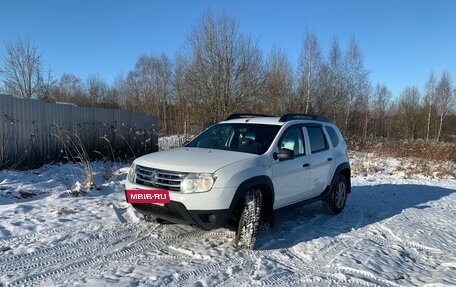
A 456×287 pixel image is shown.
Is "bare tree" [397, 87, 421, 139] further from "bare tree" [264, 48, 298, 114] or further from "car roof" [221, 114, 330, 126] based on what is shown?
"car roof" [221, 114, 330, 126]

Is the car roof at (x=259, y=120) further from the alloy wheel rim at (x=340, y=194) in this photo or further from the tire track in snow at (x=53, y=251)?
the tire track in snow at (x=53, y=251)

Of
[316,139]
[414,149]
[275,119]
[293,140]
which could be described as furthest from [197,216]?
[414,149]

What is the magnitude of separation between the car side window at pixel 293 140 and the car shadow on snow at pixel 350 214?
36.6 inches

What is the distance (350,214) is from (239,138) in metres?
2.97

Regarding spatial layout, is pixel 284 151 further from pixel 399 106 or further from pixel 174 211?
pixel 399 106

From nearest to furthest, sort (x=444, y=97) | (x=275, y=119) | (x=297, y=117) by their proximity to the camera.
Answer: (x=275, y=119) < (x=297, y=117) < (x=444, y=97)

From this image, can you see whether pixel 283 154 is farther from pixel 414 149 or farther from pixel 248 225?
pixel 414 149

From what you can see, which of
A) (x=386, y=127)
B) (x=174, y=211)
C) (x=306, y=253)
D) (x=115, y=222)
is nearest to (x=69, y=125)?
(x=115, y=222)

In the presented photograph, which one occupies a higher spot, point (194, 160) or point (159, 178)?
point (194, 160)

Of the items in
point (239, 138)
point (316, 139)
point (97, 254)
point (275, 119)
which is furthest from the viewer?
point (316, 139)

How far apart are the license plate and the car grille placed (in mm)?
109

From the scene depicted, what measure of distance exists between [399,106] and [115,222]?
4440 centimetres

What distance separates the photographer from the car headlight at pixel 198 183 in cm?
467

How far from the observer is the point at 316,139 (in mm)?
6844
